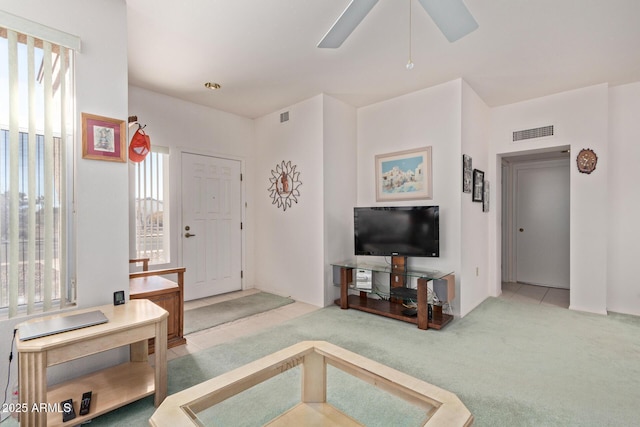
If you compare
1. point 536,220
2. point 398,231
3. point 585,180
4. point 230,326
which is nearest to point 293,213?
point 398,231

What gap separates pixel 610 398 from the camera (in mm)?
1937

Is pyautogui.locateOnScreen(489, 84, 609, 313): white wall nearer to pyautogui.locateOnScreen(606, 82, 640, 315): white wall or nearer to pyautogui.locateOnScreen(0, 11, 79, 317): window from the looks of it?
pyautogui.locateOnScreen(606, 82, 640, 315): white wall

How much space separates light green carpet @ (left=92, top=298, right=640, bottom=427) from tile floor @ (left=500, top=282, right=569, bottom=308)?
0.52 meters

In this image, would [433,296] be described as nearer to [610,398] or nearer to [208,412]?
[610,398]

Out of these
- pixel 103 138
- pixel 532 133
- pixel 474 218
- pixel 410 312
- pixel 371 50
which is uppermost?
pixel 371 50

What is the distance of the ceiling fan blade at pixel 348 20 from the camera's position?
1.72 metres

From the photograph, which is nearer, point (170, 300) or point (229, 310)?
point (170, 300)

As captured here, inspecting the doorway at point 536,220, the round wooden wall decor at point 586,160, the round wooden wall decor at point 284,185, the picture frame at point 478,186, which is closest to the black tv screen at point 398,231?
the picture frame at point 478,186

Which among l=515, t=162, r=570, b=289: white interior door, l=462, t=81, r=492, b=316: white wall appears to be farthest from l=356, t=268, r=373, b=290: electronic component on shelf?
l=515, t=162, r=570, b=289: white interior door

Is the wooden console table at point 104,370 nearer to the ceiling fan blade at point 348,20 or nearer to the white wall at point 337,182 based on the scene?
the ceiling fan blade at point 348,20

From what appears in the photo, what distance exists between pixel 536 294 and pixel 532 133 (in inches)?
90.6

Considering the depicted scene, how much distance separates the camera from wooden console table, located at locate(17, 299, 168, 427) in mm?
1442

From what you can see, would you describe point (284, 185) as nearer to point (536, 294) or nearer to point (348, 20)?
point (348, 20)

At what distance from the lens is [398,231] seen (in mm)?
3551
